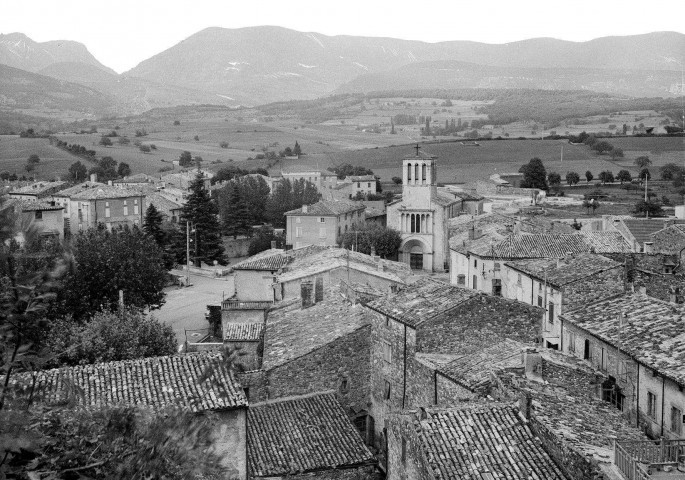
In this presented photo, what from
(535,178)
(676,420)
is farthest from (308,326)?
(535,178)

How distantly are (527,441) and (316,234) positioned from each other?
53236mm

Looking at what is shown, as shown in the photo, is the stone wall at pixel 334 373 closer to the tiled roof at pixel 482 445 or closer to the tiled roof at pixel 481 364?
the tiled roof at pixel 481 364

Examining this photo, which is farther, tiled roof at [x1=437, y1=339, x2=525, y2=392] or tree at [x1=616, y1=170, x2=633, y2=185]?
tree at [x1=616, y1=170, x2=633, y2=185]

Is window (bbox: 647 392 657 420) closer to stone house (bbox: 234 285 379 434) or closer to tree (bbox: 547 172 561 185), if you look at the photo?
stone house (bbox: 234 285 379 434)

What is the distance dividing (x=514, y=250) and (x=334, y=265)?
7.73 metres

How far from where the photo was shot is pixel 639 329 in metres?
17.6

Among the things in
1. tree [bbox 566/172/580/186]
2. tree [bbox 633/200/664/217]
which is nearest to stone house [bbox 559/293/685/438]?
tree [bbox 633/200/664/217]

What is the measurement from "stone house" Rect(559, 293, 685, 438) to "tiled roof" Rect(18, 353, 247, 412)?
22.2ft

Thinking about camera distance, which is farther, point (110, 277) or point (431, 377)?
point (110, 277)

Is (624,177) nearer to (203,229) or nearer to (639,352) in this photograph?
(203,229)

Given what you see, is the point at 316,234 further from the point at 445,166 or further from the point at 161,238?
the point at 445,166

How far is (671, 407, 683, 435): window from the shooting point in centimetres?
1477

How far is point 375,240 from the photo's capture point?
64.4 m

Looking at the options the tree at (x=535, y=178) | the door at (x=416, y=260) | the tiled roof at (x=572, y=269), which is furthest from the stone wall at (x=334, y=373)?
the tree at (x=535, y=178)
